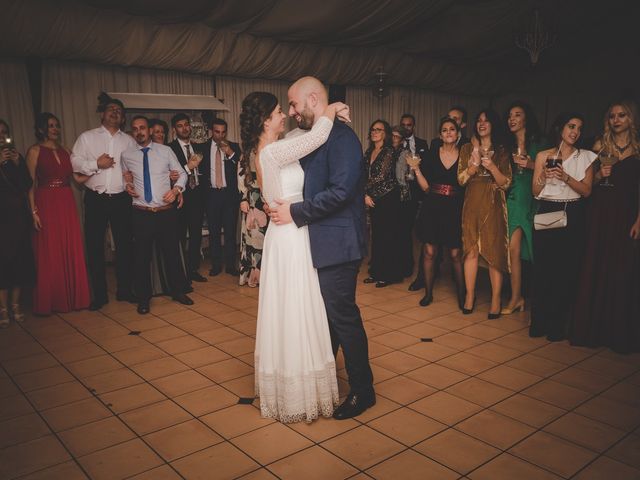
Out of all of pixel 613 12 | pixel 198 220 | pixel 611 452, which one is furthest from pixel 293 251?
pixel 613 12

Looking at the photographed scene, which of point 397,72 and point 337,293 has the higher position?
point 397,72

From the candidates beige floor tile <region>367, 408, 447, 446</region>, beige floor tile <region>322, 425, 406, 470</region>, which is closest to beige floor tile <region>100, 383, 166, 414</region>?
beige floor tile <region>322, 425, 406, 470</region>

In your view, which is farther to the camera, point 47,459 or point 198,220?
point 198,220

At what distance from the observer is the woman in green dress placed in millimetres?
4203

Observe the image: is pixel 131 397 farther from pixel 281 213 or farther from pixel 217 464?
pixel 281 213

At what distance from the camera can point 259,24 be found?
627cm

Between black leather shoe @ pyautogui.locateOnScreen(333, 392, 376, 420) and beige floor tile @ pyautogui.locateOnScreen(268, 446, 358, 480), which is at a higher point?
black leather shoe @ pyautogui.locateOnScreen(333, 392, 376, 420)

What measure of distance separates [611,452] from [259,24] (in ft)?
18.5

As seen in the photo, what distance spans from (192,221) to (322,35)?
300cm

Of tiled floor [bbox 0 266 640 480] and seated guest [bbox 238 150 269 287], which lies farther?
seated guest [bbox 238 150 269 287]

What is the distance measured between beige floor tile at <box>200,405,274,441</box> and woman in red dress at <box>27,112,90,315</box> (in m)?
2.53

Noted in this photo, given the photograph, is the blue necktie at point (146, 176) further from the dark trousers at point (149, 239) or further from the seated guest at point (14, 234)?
the seated guest at point (14, 234)

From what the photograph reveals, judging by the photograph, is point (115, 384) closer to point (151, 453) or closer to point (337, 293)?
point (151, 453)

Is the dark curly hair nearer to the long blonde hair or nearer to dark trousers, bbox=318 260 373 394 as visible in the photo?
dark trousers, bbox=318 260 373 394
